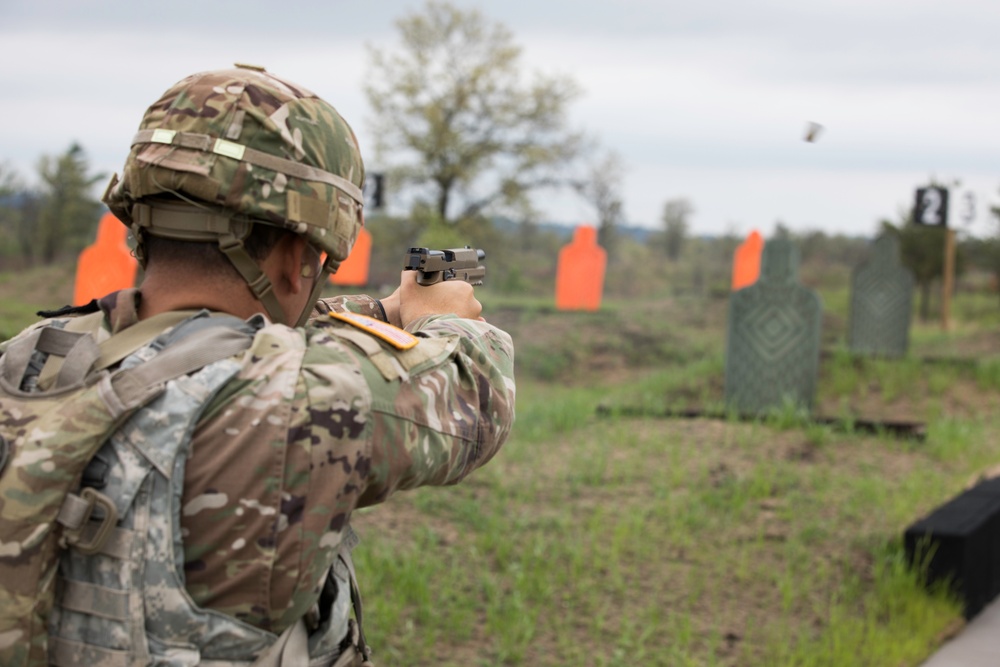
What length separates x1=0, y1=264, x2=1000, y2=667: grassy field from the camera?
3.94 meters

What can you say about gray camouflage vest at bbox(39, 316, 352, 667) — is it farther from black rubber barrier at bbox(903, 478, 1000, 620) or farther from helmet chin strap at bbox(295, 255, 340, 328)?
black rubber barrier at bbox(903, 478, 1000, 620)

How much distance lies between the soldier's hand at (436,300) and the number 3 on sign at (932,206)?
43.9 ft

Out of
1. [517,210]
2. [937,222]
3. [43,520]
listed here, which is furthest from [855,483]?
[517,210]

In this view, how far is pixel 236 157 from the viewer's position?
1.47 metres

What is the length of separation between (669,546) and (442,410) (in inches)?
143

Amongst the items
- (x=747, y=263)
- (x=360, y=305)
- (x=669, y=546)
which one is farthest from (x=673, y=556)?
(x=747, y=263)

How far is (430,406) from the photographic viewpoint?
4.93 ft

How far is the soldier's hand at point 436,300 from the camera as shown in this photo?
1.82 meters

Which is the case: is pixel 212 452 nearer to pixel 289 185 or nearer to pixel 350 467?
pixel 350 467

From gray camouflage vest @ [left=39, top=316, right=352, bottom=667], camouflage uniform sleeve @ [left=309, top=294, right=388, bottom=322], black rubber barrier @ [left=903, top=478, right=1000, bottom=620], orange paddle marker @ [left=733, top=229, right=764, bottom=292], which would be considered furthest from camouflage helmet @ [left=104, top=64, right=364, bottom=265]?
orange paddle marker @ [left=733, top=229, right=764, bottom=292]

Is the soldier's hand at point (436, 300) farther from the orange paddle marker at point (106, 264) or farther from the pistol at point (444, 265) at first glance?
the orange paddle marker at point (106, 264)

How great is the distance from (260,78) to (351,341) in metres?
0.40

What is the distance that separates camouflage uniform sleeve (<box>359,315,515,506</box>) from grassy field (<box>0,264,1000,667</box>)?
2.25 metres

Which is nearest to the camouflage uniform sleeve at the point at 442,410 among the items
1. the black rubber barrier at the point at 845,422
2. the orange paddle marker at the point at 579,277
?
the black rubber barrier at the point at 845,422
